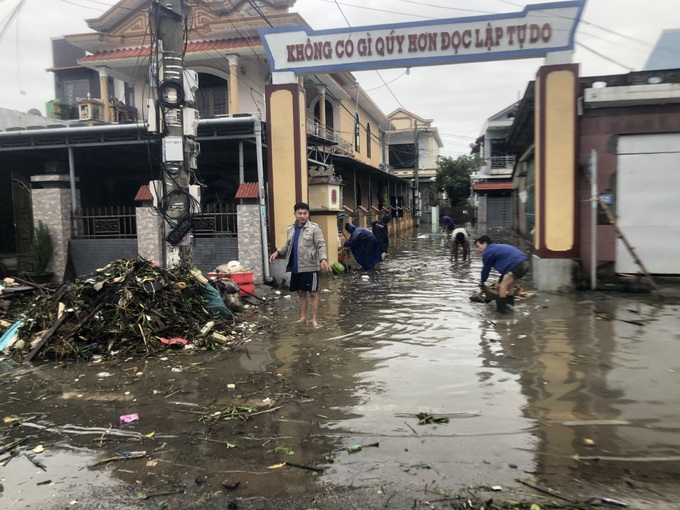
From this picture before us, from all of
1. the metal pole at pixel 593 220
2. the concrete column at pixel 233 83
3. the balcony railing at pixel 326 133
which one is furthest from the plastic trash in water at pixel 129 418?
the concrete column at pixel 233 83

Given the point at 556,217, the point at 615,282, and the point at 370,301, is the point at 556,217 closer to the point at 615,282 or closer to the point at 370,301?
the point at 615,282

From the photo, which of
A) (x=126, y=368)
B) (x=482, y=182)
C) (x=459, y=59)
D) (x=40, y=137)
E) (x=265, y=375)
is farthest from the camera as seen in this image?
(x=482, y=182)

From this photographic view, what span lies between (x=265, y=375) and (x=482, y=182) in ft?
127

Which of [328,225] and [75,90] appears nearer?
[328,225]

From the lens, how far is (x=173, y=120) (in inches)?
300

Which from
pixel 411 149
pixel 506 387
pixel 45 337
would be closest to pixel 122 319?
pixel 45 337

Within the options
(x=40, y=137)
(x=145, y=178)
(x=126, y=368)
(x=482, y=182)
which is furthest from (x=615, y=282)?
(x=482, y=182)

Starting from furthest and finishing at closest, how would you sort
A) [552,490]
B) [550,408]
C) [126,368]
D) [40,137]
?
[40,137], [126,368], [550,408], [552,490]

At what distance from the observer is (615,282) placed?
368 inches

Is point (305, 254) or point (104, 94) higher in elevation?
point (104, 94)

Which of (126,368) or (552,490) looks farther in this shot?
(126,368)

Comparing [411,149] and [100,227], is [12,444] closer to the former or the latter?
[100,227]

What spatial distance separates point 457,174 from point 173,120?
122ft

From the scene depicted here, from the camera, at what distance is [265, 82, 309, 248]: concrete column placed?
11.0 m
